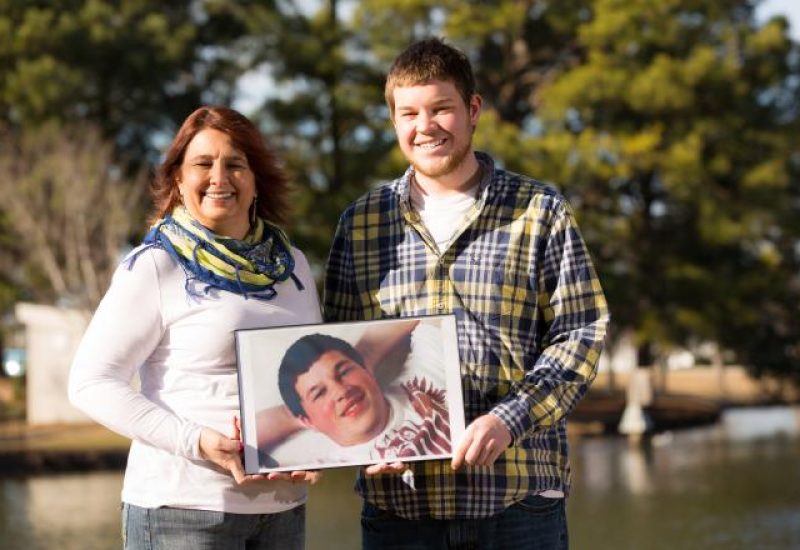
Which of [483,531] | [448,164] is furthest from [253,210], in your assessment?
[483,531]

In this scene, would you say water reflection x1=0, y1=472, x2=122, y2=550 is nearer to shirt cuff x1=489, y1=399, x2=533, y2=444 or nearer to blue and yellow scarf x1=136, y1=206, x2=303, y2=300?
blue and yellow scarf x1=136, y1=206, x2=303, y2=300

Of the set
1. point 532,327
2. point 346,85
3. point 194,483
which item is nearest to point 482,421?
point 532,327

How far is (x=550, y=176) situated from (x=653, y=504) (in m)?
10.6

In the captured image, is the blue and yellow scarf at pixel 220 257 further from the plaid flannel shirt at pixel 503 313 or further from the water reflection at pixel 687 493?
the water reflection at pixel 687 493

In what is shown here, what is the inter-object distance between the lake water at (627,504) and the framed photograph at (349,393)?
296 inches

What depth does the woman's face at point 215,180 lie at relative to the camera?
2885 millimetres

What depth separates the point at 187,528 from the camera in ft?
9.05

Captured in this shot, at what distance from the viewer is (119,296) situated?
2766 mm

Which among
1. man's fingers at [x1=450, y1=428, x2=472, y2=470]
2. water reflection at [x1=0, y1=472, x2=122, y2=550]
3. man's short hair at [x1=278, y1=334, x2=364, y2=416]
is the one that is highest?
man's short hair at [x1=278, y1=334, x2=364, y2=416]

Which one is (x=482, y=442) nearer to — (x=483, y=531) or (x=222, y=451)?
(x=483, y=531)

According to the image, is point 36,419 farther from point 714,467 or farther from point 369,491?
point 369,491

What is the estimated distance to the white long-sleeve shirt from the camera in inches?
108

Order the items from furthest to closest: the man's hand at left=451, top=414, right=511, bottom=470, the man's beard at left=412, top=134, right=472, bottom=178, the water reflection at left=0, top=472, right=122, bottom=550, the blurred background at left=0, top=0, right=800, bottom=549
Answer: the blurred background at left=0, top=0, right=800, bottom=549
the water reflection at left=0, top=472, right=122, bottom=550
the man's beard at left=412, top=134, right=472, bottom=178
the man's hand at left=451, top=414, right=511, bottom=470

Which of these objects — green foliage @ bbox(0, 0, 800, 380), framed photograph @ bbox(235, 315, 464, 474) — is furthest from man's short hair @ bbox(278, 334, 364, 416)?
green foliage @ bbox(0, 0, 800, 380)
